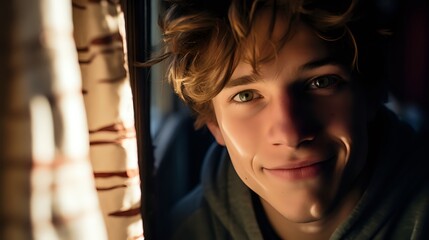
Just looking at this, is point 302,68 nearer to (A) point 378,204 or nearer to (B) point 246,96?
(B) point 246,96

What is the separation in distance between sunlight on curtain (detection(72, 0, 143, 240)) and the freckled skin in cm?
25

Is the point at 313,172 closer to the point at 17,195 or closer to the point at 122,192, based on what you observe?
the point at 122,192

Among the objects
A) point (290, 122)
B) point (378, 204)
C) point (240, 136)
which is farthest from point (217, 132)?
point (378, 204)

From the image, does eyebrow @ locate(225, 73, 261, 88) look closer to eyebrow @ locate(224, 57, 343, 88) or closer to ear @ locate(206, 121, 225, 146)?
eyebrow @ locate(224, 57, 343, 88)

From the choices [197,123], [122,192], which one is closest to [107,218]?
[122,192]

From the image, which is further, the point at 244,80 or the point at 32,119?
the point at 244,80

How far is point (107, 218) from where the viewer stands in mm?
773

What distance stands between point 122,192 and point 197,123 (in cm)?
47

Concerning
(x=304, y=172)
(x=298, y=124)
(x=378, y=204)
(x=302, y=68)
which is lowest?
(x=378, y=204)

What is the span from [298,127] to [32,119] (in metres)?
0.51

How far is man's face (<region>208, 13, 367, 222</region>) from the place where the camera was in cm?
88

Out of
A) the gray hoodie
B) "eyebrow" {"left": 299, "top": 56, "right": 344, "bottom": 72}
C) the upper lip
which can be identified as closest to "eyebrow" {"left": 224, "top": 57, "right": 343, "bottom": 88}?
"eyebrow" {"left": 299, "top": 56, "right": 344, "bottom": 72}

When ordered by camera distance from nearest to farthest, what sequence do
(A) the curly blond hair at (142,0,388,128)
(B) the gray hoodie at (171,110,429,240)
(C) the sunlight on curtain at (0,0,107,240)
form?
(C) the sunlight on curtain at (0,0,107,240) < (A) the curly blond hair at (142,0,388,128) < (B) the gray hoodie at (171,110,429,240)

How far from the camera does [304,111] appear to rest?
2.93ft
